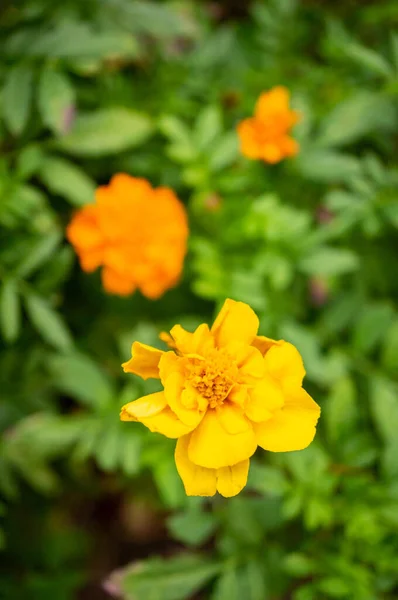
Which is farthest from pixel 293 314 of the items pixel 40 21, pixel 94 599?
pixel 94 599

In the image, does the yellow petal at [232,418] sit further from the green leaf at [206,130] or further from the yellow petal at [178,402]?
the green leaf at [206,130]

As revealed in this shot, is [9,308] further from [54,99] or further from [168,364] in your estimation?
[168,364]

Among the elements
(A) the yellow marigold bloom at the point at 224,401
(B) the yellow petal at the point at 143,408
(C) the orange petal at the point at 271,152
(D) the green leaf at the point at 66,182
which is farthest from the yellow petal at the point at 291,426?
(D) the green leaf at the point at 66,182

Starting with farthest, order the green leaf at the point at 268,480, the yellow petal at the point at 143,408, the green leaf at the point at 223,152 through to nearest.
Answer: the green leaf at the point at 223,152 → the green leaf at the point at 268,480 → the yellow petal at the point at 143,408

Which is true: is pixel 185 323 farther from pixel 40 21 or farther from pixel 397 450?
pixel 40 21

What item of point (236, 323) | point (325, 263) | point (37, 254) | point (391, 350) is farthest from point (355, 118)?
point (236, 323)

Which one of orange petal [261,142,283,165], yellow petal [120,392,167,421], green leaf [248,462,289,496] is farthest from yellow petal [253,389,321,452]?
orange petal [261,142,283,165]
